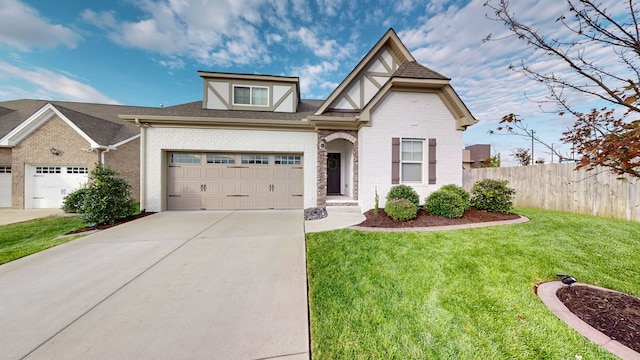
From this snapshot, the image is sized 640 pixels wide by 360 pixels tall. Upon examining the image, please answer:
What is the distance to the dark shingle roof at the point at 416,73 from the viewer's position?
25.2ft

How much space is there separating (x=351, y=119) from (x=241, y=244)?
19.3 feet

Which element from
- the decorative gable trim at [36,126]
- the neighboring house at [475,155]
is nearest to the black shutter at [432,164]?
the decorative gable trim at [36,126]

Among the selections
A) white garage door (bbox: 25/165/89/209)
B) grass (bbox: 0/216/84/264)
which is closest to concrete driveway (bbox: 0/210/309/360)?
grass (bbox: 0/216/84/264)

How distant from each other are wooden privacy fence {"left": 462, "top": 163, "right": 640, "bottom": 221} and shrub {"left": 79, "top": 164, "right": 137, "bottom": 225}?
14.0 m

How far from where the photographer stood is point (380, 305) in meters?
2.66

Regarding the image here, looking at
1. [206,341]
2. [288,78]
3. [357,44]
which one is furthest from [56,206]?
[357,44]

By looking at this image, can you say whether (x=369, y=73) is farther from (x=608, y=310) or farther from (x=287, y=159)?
(x=608, y=310)

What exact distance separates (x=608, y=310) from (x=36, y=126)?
19.4 m

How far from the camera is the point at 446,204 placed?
6.51 meters

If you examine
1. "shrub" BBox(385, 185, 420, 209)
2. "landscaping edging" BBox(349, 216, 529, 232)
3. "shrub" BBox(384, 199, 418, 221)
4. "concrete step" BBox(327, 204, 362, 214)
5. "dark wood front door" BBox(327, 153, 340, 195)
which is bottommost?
"landscaping edging" BBox(349, 216, 529, 232)

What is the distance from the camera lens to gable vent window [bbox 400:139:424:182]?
817 centimetres

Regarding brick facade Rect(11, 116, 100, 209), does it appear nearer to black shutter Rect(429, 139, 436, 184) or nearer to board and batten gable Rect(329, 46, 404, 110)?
board and batten gable Rect(329, 46, 404, 110)

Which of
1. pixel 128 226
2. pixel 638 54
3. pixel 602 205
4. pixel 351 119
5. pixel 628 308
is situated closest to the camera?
pixel 638 54

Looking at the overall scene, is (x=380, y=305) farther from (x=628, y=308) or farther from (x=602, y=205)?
(x=602, y=205)
